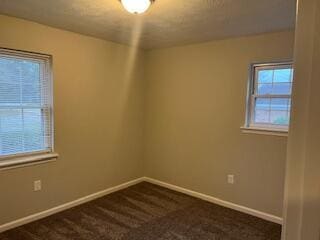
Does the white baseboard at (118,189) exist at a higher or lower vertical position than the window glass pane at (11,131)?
lower

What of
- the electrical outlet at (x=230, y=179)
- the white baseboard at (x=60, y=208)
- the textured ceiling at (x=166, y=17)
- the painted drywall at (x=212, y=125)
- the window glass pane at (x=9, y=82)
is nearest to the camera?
the textured ceiling at (x=166, y=17)

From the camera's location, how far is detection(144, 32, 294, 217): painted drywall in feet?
9.64

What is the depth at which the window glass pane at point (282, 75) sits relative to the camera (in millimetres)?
2865

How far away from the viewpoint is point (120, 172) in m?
3.85

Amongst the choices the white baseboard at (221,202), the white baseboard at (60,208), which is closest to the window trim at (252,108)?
the white baseboard at (221,202)

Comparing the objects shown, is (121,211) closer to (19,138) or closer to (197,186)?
(197,186)

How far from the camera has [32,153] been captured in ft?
9.30

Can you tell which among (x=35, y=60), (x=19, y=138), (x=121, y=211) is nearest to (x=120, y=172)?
(x=121, y=211)

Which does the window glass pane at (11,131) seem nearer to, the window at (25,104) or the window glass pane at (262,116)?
the window at (25,104)

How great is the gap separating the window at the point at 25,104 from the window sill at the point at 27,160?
0.06 metres

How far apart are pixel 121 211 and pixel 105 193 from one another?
58 centimetres

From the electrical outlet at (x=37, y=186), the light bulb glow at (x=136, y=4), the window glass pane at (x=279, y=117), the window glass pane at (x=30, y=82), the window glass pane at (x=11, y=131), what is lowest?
the electrical outlet at (x=37, y=186)

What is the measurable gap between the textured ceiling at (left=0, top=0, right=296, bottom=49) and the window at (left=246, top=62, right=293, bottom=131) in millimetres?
483

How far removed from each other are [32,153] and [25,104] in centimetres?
57
